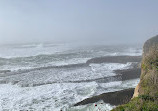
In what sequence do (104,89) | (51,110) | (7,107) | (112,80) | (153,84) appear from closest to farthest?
(153,84) → (51,110) → (7,107) → (104,89) → (112,80)

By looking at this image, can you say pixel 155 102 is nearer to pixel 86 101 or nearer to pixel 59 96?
pixel 86 101

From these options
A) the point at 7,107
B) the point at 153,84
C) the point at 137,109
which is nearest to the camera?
the point at 137,109

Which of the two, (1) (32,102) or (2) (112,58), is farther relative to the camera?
(2) (112,58)

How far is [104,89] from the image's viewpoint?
778 inches

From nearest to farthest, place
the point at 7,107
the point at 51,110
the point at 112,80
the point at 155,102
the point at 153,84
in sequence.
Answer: the point at 155,102 → the point at 153,84 → the point at 51,110 → the point at 7,107 → the point at 112,80

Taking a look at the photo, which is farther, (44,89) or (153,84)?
(44,89)

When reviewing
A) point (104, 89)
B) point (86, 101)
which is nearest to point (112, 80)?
point (104, 89)

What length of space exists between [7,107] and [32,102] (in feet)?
8.81

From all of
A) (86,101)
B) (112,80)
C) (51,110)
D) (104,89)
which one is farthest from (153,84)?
(112,80)

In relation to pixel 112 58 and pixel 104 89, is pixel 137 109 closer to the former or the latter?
pixel 104 89

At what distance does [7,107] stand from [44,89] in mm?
5602

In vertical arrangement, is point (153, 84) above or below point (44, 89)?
above

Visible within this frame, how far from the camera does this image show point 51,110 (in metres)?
14.9

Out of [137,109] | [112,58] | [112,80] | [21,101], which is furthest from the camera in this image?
[112,58]
